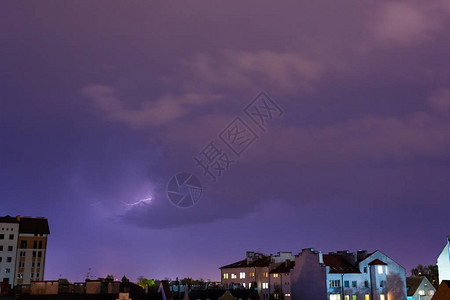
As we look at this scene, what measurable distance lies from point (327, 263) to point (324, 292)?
9819 mm

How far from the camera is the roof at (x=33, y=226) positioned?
158750 millimetres

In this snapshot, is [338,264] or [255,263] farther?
[255,263]

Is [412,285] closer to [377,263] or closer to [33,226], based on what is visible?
[377,263]

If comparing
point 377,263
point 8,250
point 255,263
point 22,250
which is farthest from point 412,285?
point 8,250

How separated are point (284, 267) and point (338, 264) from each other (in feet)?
63.2

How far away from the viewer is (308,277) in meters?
122

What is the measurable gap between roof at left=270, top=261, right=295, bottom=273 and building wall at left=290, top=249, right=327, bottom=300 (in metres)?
7.80

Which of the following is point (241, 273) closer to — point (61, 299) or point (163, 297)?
point (163, 297)

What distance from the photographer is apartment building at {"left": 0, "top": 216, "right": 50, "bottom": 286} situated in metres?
150

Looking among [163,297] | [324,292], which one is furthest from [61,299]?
[324,292]

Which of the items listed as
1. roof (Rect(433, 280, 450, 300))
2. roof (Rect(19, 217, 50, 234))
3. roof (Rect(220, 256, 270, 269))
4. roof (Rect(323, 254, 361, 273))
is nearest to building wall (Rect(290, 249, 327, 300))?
roof (Rect(323, 254, 361, 273))

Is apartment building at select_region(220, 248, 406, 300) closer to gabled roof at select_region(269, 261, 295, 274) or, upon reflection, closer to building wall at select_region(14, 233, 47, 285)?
gabled roof at select_region(269, 261, 295, 274)

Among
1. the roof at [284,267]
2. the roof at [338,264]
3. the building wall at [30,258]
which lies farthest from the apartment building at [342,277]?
→ the building wall at [30,258]

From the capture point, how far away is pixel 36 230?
525ft
